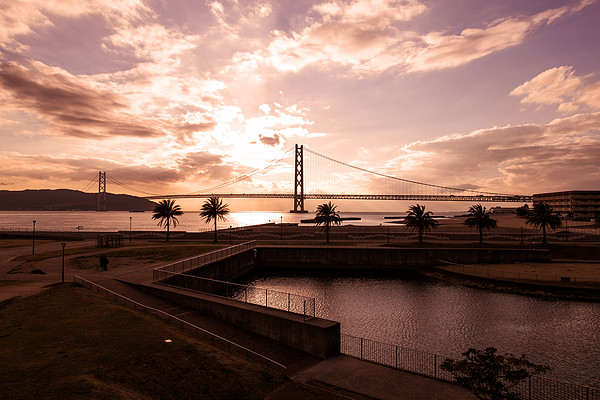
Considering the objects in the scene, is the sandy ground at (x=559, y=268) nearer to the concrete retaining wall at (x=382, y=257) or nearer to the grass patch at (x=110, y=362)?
the concrete retaining wall at (x=382, y=257)

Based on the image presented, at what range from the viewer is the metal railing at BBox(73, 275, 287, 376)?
17828mm

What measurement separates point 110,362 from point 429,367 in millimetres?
17810

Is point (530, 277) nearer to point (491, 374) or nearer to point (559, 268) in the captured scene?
point (559, 268)

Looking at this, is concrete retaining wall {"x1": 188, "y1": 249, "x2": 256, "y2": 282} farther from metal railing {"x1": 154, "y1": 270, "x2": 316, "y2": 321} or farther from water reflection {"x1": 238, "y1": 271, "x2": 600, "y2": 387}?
water reflection {"x1": 238, "y1": 271, "x2": 600, "y2": 387}

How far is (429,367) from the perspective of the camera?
21.1 meters

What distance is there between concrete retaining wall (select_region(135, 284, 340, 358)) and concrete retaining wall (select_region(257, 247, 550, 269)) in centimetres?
3365

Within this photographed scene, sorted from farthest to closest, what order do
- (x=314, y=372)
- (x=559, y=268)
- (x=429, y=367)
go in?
(x=559, y=268) → (x=429, y=367) → (x=314, y=372)

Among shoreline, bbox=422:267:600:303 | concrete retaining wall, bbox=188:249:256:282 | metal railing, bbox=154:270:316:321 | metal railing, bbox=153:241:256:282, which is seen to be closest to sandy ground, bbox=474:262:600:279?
shoreline, bbox=422:267:600:303

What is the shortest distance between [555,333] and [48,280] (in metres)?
43.4

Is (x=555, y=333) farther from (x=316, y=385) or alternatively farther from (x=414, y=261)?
(x=414, y=261)

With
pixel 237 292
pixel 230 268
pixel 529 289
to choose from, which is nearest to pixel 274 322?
pixel 237 292

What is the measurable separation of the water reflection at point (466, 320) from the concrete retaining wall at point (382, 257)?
34.2 ft

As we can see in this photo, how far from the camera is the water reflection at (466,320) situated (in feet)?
78.7

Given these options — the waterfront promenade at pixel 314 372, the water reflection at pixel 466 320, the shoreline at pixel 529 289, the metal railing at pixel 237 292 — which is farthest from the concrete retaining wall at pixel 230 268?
the shoreline at pixel 529 289
